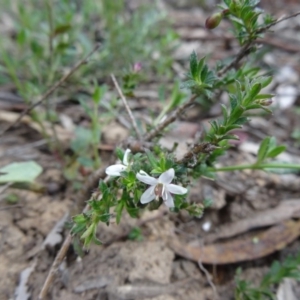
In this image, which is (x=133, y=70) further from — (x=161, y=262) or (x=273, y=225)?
(x=273, y=225)

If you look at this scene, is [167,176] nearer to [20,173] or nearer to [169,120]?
[169,120]

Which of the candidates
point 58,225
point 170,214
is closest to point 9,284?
point 58,225

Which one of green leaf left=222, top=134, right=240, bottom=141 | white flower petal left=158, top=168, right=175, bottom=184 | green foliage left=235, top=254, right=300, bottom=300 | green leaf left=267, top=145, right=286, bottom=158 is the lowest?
green foliage left=235, top=254, right=300, bottom=300

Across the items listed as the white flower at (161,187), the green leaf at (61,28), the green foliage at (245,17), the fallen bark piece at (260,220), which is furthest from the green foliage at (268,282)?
the green leaf at (61,28)

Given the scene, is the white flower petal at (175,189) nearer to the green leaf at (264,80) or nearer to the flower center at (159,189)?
the flower center at (159,189)

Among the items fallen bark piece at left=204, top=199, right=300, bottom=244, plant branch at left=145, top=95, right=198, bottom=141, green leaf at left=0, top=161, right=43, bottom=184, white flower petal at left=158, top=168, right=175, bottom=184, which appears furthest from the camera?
fallen bark piece at left=204, top=199, right=300, bottom=244

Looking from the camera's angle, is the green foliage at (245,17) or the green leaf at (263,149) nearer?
the green foliage at (245,17)

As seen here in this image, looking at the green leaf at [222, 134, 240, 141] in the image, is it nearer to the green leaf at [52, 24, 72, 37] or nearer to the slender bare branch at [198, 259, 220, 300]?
the slender bare branch at [198, 259, 220, 300]

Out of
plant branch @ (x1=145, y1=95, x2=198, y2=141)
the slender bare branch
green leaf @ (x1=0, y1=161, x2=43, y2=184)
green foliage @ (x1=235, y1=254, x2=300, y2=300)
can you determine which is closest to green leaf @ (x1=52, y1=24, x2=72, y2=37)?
green leaf @ (x1=0, y1=161, x2=43, y2=184)
